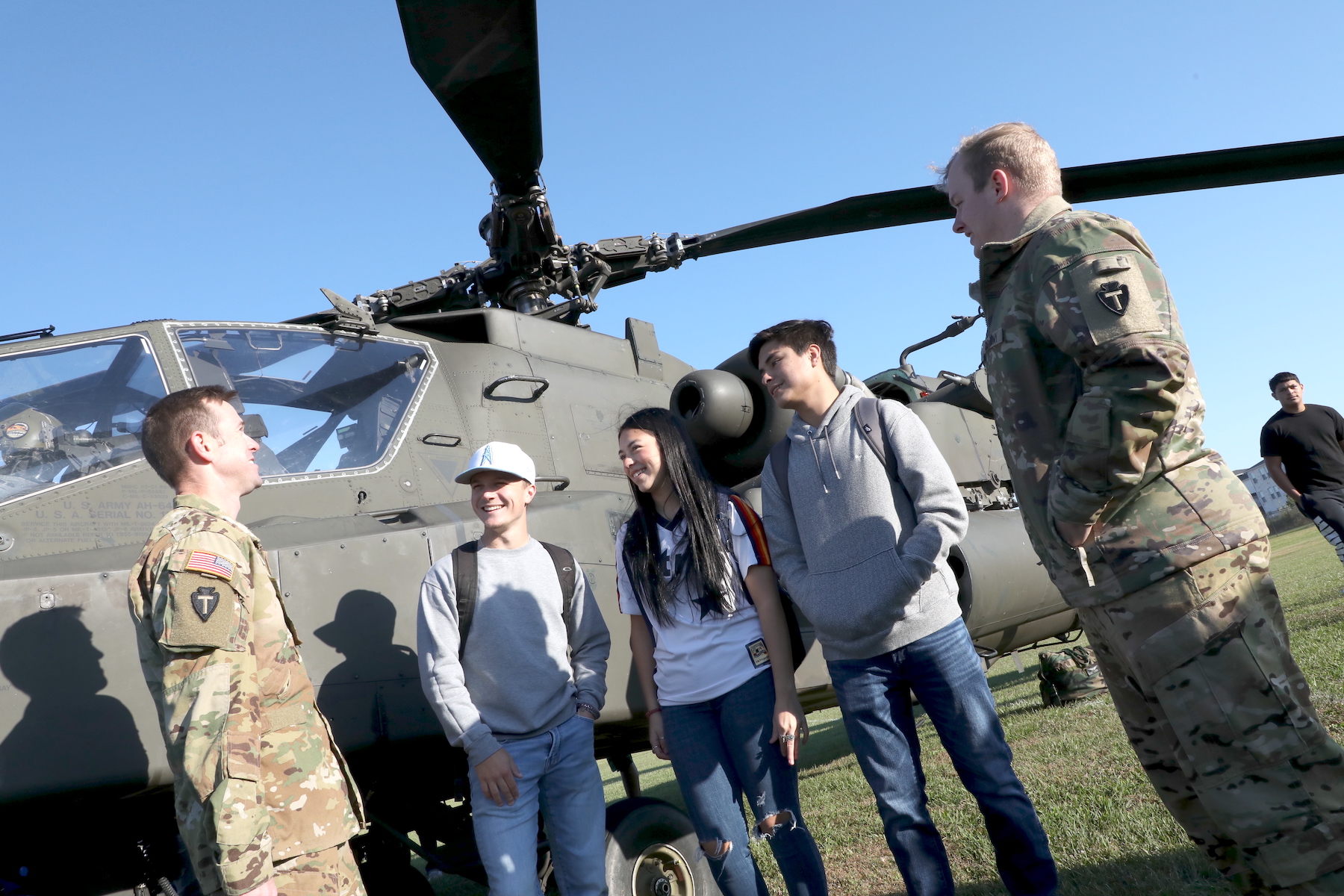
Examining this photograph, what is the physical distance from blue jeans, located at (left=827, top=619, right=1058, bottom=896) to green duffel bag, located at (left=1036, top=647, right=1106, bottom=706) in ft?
15.0

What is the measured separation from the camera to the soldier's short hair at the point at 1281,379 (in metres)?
6.35

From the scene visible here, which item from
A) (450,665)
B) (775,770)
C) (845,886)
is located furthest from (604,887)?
(845,886)

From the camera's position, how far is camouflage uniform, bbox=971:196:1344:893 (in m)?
1.75

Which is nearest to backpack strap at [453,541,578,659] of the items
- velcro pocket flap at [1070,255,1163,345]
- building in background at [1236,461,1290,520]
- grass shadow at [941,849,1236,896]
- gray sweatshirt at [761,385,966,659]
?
gray sweatshirt at [761,385,966,659]

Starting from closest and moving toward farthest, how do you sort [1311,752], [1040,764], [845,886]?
[1311,752] → [845,886] → [1040,764]

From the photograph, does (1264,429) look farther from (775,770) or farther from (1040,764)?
(775,770)

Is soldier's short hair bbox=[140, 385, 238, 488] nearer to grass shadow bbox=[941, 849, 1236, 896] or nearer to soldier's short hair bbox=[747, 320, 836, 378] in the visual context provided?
soldier's short hair bbox=[747, 320, 836, 378]

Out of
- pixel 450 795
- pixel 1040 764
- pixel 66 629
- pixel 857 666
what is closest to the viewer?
pixel 66 629

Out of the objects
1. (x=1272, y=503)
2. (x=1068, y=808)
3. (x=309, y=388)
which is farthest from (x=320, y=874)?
(x=1272, y=503)

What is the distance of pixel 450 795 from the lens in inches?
135

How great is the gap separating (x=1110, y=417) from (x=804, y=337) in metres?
1.13

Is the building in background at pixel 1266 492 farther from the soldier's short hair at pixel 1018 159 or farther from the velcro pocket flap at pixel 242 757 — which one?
the velcro pocket flap at pixel 242 757

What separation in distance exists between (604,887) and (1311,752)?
5.96 feet

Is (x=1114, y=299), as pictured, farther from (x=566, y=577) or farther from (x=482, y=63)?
(x=482, y=63)
